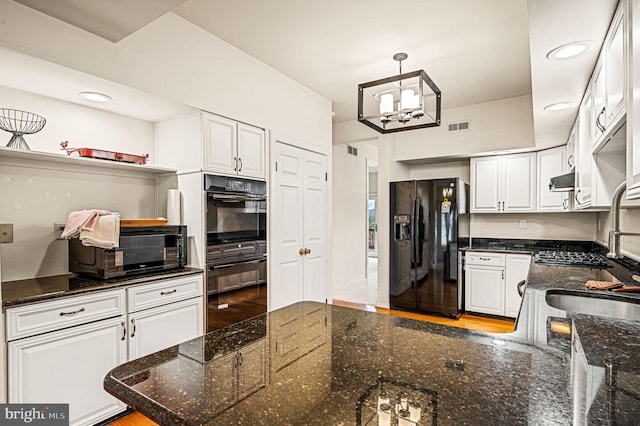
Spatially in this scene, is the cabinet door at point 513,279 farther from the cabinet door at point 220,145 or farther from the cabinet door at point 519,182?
the cabinet door at point 220,145

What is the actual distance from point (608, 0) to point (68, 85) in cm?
288

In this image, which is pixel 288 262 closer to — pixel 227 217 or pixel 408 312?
pixel 227 217

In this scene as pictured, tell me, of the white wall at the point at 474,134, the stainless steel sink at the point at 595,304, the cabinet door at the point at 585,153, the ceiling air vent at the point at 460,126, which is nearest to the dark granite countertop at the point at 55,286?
the stainless steel sink at the point at 595,304

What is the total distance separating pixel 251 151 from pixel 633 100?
2.62m

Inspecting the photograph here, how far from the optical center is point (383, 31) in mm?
2764

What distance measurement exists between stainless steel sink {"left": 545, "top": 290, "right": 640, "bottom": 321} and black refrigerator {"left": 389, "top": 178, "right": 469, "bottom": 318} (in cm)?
260

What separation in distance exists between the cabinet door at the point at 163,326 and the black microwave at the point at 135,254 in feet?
0.95

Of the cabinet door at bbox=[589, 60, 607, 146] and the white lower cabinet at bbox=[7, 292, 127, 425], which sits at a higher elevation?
→ the cabinet door at bbox=[589, 60, 607, 146]

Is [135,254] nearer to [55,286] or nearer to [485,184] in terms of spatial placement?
[55,286]

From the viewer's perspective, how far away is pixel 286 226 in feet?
11.7

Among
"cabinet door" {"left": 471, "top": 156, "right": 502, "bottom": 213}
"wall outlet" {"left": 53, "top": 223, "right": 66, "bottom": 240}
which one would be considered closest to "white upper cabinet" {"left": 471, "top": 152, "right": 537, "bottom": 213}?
"cabinet door" {"left": 471, "top": 156, "right": 502, "bottom": 213}

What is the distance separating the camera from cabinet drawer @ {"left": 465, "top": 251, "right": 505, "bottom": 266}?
4.35m

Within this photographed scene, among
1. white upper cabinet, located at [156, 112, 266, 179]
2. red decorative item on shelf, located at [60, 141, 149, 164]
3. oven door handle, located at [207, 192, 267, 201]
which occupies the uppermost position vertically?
white upper cabinet, located at [156, 112, 266, 179]

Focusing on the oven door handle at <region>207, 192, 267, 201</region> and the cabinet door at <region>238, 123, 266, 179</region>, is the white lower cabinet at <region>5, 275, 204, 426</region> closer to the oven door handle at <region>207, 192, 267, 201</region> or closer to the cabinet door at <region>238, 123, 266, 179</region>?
the oven door handle at <region>207, 192, 267, 201</region>
